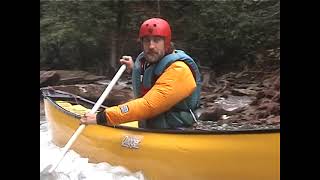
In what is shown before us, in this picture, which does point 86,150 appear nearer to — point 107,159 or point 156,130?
point 107,159

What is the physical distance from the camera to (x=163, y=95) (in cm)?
183

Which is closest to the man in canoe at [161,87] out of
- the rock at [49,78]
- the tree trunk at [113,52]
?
the tree trunk at [113,52]

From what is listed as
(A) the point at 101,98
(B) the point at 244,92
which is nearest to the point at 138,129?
(A) the point at 101,98

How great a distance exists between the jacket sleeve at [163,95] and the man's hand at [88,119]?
10cm

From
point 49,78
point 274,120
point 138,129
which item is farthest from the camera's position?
point 49,78

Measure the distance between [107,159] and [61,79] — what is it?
37 cm

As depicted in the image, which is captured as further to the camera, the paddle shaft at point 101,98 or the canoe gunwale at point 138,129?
the paddle shaft at point 101,98

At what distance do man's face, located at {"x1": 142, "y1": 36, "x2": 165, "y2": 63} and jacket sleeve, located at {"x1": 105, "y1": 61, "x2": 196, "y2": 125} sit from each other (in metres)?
0.07

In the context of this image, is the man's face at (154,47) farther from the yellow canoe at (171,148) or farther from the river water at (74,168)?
the river water at (74,168)

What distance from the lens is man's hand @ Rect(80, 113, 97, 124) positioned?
1.93 meters

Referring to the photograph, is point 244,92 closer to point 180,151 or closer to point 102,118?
point 180,151

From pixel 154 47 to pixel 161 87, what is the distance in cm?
16

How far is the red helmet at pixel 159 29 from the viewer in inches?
73.2

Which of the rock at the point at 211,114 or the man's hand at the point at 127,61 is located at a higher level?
the man's hand at the point at 127,61
